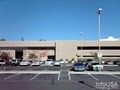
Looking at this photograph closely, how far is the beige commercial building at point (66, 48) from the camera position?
126 metres

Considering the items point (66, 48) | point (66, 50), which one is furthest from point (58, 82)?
point (66, 50)

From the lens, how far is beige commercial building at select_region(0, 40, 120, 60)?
414 ft

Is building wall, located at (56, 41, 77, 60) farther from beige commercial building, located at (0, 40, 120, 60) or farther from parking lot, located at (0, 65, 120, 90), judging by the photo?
parking lot, located at (0, 65, 120, 90)

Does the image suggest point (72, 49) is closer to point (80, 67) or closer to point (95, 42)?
point (95, 42)

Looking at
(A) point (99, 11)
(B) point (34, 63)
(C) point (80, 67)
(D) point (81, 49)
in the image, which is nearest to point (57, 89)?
(A) point (99, 11)

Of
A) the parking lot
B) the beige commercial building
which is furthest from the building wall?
the parking lot

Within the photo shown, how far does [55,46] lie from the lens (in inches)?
5000

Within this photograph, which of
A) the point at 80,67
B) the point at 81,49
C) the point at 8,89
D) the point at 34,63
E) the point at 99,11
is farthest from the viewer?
the point at 81,49

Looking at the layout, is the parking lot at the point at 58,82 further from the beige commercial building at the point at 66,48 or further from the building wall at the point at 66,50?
the beige commercial building at the point at 66,48

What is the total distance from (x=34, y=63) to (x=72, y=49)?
153 ft

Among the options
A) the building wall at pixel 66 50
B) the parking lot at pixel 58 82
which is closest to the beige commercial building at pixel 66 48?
the building wall at pixel 66 50

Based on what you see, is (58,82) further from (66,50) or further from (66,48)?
(66,50)

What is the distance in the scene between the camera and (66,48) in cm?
12600

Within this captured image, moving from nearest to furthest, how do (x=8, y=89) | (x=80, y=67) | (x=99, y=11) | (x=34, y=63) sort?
(x=8, y=89), (x=99, y=11), (x=80, y=67), (x=34, y=63)
